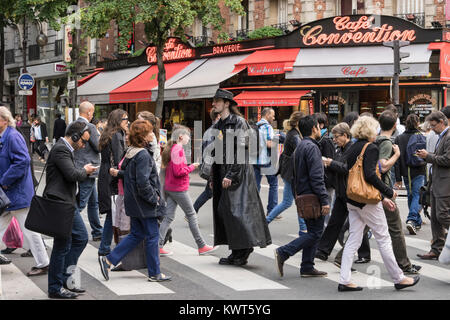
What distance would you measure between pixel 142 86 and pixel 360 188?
19.8m

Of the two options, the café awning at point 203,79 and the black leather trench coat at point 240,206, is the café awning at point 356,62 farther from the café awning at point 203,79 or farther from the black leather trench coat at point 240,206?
the black leather trench coat at point 240,206

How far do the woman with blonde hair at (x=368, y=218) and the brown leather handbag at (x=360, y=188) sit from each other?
32mm

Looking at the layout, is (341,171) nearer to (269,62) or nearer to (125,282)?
(125,282)

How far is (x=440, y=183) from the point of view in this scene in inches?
320

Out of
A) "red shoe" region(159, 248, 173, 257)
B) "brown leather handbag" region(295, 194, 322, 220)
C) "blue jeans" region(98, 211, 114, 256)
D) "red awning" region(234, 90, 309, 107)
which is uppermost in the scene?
"red awning" region(234, 90, 309, 107)

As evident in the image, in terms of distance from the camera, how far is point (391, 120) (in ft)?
24.3

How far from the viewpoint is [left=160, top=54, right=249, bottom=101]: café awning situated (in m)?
21.2

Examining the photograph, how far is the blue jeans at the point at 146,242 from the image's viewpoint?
6.75 m

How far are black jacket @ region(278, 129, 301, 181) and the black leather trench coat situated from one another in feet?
8.34

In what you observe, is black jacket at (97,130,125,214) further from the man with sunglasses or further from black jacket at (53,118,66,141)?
black jacket at (53,118,66,141)

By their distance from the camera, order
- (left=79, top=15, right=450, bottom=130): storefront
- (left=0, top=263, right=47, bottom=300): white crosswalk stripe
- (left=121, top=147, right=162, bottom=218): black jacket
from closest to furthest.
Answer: (left=0, top=263, right=47, bottom=300): white crosswalk stripe, (left=121, top=147, right=162, bottom=218): black jacket, (left=79, top=15, right=450, bottom=130): storefront

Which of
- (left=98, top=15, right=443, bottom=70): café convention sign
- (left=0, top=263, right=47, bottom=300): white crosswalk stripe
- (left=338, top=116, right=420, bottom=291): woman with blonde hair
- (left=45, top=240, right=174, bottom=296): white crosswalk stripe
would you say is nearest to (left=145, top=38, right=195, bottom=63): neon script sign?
(left=98, top=15, right=443, bottom=70): café convention sign

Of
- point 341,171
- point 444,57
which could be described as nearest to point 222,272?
point 341,171
